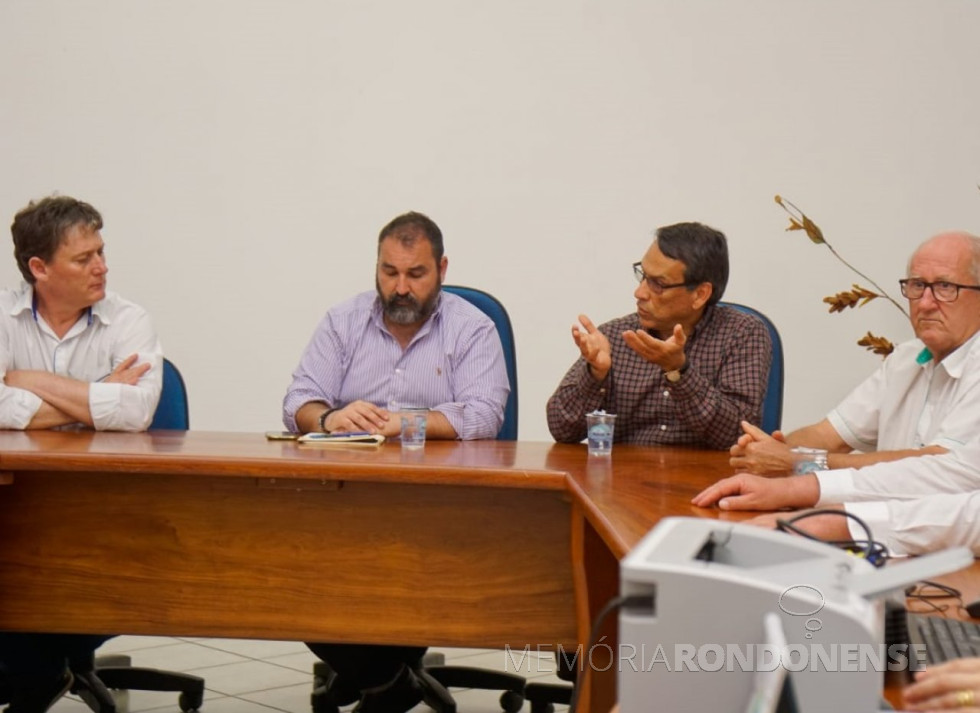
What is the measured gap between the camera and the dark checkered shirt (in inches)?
116

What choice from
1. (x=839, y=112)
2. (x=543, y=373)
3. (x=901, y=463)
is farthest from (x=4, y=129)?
(x=901, y=463)

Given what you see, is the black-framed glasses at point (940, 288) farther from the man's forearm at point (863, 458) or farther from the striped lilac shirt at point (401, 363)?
the striped lilac shirt at point (401, 363)

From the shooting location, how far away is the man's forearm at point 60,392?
2.96 metres

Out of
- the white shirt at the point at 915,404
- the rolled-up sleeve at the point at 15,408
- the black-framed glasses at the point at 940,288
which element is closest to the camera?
the white shirt at the point at 915,404


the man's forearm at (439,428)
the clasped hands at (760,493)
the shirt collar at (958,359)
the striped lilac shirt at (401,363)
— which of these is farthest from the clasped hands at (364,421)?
the shirt collar at (958,359)

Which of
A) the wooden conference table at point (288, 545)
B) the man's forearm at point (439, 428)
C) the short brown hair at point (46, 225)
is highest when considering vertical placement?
the short brown hair at point (46, 225)

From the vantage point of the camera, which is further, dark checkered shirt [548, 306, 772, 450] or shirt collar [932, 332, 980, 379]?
dark checkered shirt [548, 306, 772, 450]

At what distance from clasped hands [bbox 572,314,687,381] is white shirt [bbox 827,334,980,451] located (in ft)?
1.34

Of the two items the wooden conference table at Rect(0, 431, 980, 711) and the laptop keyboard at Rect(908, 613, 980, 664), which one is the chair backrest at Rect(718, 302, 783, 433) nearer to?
the wooden conference table at Rect(0, 431, 980, 711)

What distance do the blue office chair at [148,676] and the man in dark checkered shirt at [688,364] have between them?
40.4 inches

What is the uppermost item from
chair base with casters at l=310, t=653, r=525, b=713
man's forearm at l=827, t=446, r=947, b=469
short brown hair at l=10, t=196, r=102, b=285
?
short brown hair at l=10, t=196, r=102, b=285

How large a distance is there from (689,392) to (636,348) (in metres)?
0.24

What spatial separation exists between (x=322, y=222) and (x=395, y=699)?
1840mm

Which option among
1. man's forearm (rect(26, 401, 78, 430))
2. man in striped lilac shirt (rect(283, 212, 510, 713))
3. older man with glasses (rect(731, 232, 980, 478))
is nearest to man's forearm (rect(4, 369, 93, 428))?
man's forearm (rect(26, 401, 78, 430))
